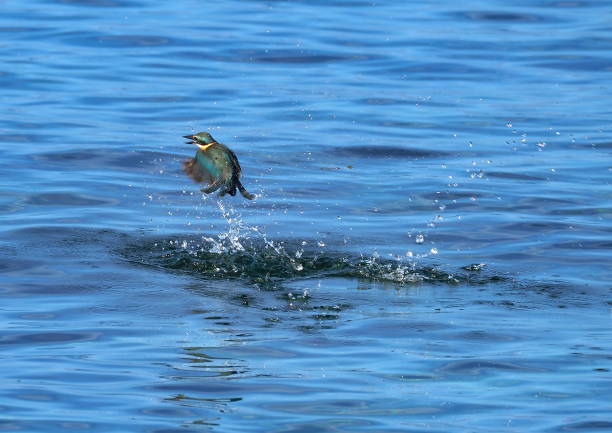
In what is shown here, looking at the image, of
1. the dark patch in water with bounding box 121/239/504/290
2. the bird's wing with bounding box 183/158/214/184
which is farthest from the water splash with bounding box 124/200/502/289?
the bird's wing with bounding box 183/158/214/184

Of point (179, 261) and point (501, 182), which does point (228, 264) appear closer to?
point (179, 261)

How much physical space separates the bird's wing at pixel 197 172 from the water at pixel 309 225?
2.42 feet

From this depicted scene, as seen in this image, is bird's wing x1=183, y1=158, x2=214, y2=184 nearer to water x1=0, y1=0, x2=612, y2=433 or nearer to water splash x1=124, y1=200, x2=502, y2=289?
water x1=0, y1=0, x2=612, y2=433

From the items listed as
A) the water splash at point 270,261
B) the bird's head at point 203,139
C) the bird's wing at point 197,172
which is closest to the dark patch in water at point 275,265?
the water splash at point 270,261

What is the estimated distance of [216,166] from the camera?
8.17 m

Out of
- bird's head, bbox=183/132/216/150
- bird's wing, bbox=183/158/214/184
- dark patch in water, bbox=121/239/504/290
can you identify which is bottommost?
dark patch in water, bbox=121/239/504/290

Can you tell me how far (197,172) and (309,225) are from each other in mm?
2403

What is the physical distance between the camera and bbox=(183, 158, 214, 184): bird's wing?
8273 mm

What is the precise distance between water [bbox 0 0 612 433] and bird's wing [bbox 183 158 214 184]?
29.1 inches

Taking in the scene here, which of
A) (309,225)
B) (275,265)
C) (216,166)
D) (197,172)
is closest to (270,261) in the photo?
(275,265)

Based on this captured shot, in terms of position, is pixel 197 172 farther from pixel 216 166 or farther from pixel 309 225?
pixel 309 225

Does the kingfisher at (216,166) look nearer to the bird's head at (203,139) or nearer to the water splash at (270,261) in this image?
the bird's head at (203,139)

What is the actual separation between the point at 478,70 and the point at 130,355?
10.3 metres

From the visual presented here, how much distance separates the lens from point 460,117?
14.5 m
